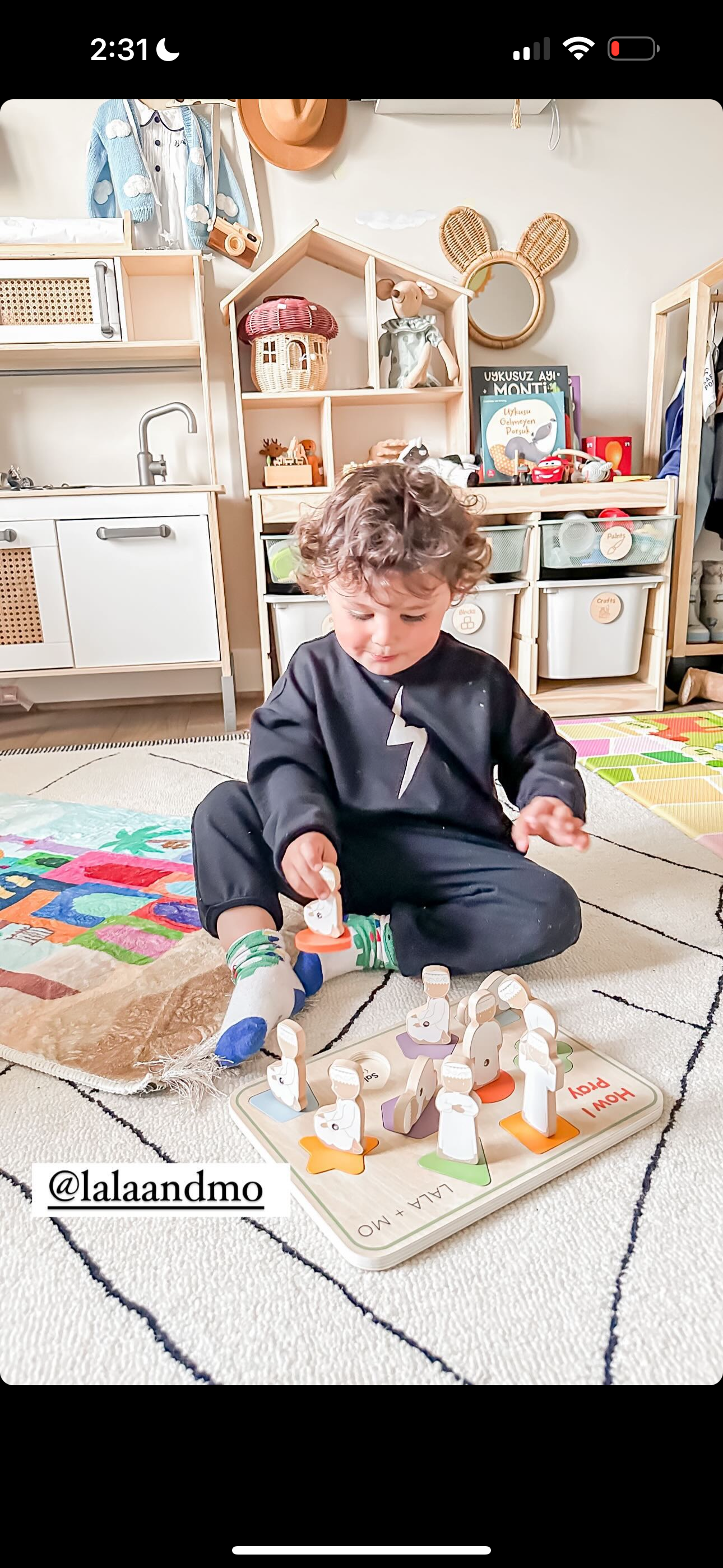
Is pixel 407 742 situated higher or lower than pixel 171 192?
lower

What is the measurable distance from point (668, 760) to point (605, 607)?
1.50 feet

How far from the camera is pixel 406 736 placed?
755 mm

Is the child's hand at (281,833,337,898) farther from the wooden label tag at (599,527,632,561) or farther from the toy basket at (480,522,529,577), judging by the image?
the wooden label tag at (599,527,632,561)

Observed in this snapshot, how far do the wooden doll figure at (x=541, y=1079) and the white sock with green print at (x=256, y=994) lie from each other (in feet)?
0.59

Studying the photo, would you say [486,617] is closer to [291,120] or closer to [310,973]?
[310,973]

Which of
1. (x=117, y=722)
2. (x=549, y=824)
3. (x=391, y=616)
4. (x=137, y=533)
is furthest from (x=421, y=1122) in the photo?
Result: (x=117, y=722)

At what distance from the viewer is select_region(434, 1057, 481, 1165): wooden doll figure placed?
0.49m

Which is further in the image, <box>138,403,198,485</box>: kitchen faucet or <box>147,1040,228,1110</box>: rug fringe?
<box>138,403,198,485</box>: kitchen faucet

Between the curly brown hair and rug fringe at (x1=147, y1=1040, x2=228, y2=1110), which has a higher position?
the curly brown hair

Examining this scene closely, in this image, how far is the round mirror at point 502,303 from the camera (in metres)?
1.78
